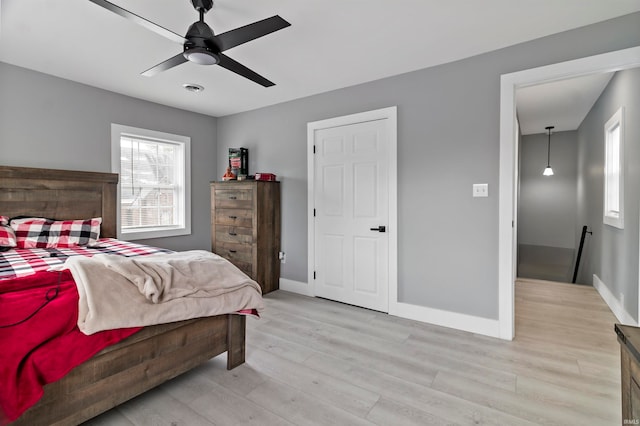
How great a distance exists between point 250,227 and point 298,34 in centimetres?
223

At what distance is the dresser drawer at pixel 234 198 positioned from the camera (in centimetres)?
385

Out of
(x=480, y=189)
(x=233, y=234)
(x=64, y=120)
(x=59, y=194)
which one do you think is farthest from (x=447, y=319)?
(x=64, y=120)

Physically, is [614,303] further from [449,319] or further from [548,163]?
[548,163]

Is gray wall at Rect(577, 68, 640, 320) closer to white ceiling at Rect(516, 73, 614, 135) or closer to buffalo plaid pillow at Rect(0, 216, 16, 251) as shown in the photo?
white ceiling at Rect(516, 73, 614, 135)

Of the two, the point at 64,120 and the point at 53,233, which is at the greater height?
the point at 64,120

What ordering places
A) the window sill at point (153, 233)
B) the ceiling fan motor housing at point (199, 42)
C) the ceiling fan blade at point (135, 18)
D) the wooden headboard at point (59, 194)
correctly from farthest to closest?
the window sill at point (153, 233), the wooden headboard at point (59, 194), the ceiling fan motor housing at point (199, 42), the ceiling fan blade at point (135, 18)

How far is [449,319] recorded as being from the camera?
2.95 metres

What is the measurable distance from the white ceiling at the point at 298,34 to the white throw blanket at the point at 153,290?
5.47ft

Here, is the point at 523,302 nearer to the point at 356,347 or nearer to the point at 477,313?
the point at 477,313

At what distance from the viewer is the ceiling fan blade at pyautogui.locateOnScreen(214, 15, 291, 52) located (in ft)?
5.55

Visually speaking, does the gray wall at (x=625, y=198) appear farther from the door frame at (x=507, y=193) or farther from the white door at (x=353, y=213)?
the white door at (x=353, y=213)

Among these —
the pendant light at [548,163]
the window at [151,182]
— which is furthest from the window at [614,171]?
the window at [151,182]

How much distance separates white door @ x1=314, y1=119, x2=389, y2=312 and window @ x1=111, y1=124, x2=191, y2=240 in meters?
1.98

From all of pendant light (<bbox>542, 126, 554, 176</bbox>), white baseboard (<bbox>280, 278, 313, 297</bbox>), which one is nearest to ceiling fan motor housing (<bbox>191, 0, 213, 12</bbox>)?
white baseboard (<bbox>280, 278, 313, 297</bbox>)
